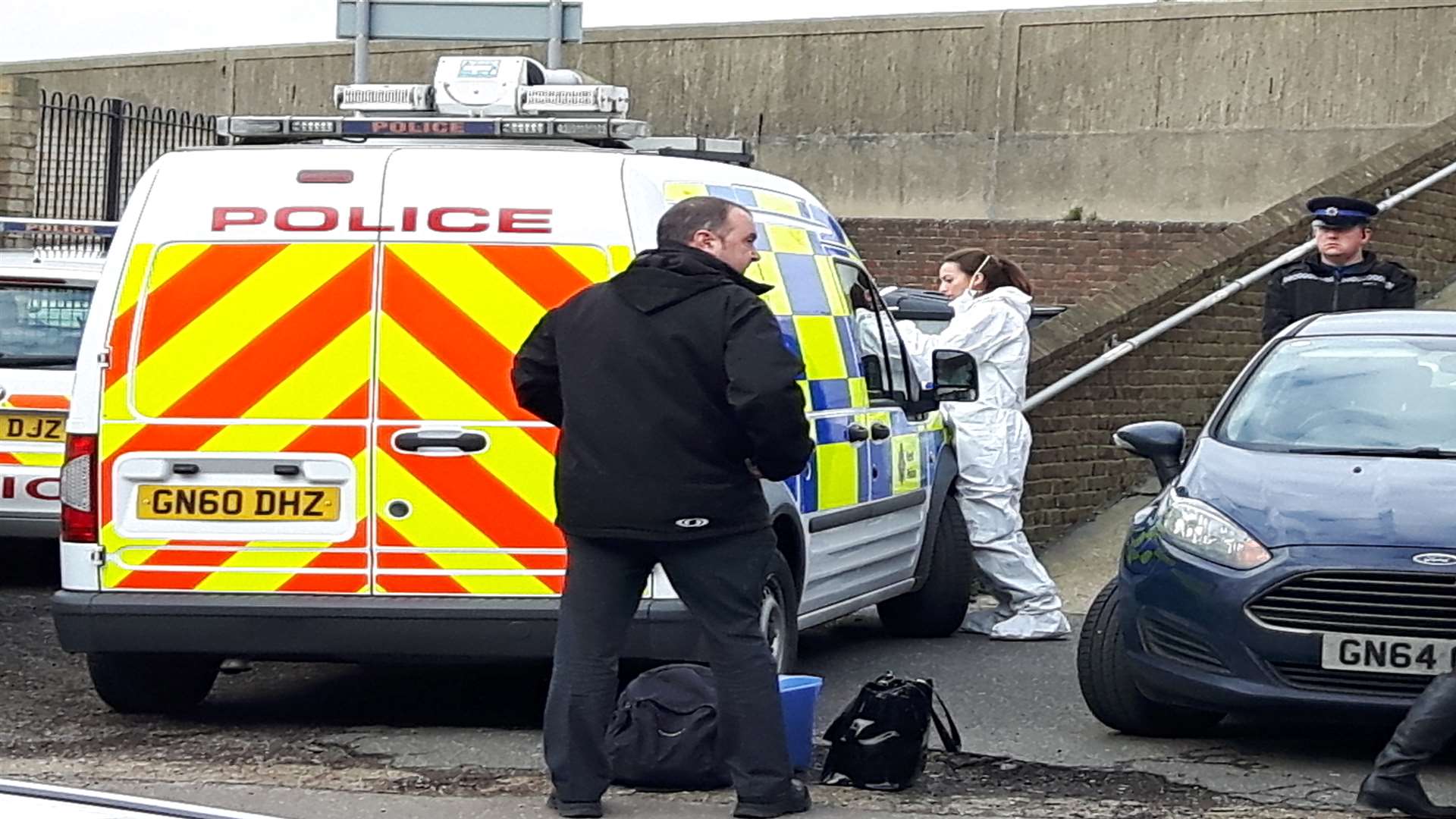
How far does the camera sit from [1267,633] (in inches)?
270

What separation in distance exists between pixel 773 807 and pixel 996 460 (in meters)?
4.24

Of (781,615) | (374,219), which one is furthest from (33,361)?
(781,615)

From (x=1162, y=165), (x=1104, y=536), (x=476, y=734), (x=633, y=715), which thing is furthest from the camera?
(x=1162, y=165)


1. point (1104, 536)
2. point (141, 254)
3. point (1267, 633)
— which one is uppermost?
point (141, 254)

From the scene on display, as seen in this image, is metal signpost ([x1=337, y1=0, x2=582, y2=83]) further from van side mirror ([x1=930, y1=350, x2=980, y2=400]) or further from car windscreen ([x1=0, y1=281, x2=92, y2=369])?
van side mirror ([x1=930, y1=350, x2=980, y2=400])

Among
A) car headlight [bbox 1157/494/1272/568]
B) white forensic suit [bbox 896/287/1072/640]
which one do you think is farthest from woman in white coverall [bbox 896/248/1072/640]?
car headlight [bbox 1157/494/1272/568]

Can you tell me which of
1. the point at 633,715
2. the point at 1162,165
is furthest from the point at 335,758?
the point at 1162,165

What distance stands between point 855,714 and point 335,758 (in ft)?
5.24

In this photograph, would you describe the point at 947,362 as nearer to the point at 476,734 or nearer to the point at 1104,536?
the point at 476,734

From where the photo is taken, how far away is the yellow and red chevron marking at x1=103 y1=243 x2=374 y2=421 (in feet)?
23.9

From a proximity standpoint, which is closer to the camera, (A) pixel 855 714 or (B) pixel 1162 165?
(A) pixel 855 714

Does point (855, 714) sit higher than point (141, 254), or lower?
lower

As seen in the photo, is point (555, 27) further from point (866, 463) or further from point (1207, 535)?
point (1207, 535)

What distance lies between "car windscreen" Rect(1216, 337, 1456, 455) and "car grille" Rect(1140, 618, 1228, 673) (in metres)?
0.81
